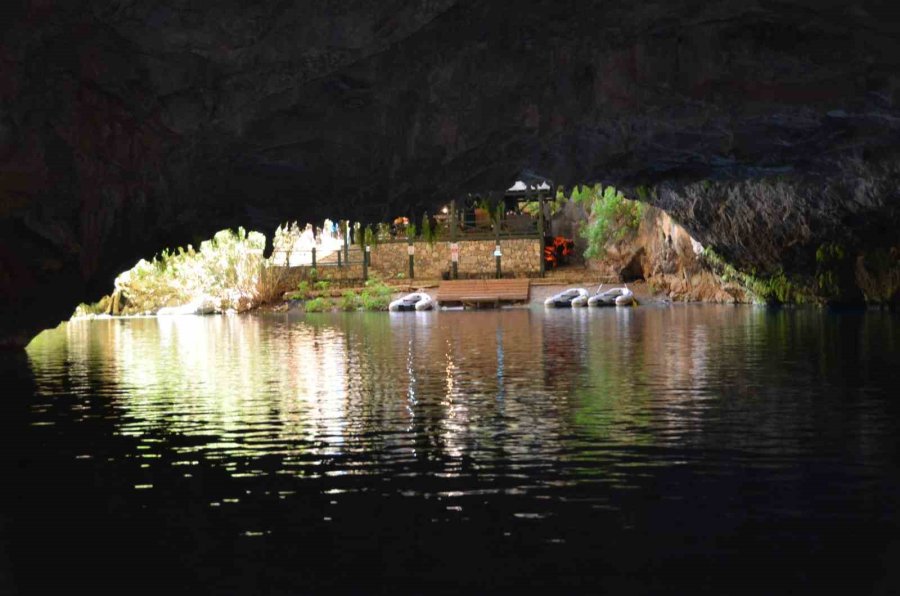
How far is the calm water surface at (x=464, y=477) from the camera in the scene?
30.5ft

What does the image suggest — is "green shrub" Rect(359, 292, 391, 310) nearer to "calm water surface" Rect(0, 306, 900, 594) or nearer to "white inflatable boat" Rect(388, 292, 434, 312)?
"white inflatable boat" Rect(388, 292, 434, 312)

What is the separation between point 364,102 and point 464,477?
354 inches

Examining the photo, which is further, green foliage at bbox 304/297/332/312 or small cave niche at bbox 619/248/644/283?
green foliage at bbox 304/297/332/312

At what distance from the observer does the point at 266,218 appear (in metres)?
25.7

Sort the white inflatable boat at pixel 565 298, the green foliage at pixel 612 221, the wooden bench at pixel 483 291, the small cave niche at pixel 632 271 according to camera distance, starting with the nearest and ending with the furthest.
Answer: the white inflatable boat at pixel 565 298
the wooden bench at pixel 483 291
the green foliage at pixel 612 221
the small cave niche at pixel 632 271

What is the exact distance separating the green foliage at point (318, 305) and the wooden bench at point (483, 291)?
24.1ft

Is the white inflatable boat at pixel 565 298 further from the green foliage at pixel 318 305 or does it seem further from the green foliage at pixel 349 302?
the green foliage at pixel 318 305

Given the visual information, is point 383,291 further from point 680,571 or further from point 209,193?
point 680,571

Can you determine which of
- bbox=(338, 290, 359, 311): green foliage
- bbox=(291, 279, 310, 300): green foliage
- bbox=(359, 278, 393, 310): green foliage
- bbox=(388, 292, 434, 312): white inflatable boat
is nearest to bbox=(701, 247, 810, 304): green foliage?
bbox=(388, 292, 434, 312): white inflatable boat

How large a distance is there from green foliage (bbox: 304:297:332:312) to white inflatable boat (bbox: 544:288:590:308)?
15218 millimetres

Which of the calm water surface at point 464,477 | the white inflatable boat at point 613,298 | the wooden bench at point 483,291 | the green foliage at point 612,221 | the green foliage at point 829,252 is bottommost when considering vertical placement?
the calm water surface at point 464,477

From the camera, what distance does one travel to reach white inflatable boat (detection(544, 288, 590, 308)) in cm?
6562

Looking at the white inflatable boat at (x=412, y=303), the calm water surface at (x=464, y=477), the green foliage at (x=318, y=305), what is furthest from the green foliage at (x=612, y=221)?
the calm water surface at (x=464, y=477)

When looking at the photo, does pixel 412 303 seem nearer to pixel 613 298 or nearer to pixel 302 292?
pixel 302 292
